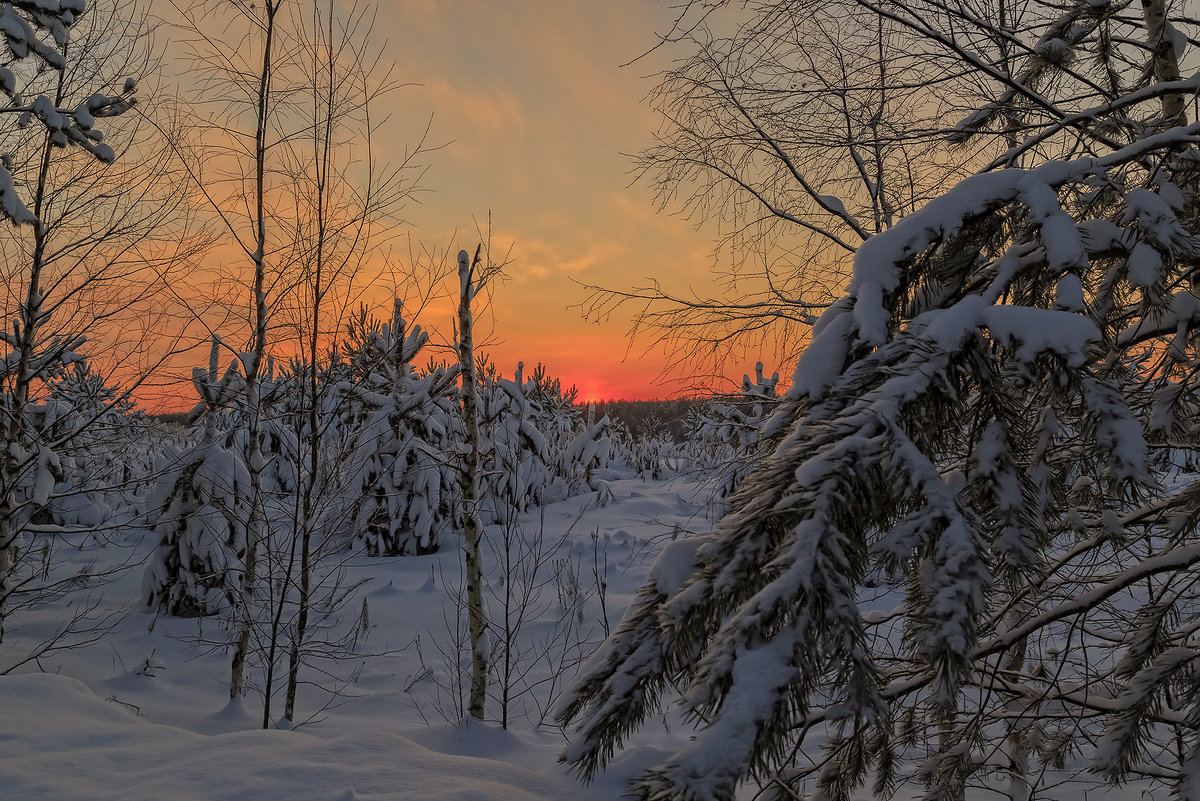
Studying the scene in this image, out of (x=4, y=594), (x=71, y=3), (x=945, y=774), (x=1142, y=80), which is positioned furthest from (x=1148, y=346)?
(x=4, y=594)

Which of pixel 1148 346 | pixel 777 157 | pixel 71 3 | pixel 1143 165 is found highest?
pixel 71 3

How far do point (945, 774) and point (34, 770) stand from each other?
3704mm

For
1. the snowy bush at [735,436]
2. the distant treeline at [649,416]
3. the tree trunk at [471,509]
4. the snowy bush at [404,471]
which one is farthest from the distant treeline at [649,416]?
the tree trunk at [471,509]

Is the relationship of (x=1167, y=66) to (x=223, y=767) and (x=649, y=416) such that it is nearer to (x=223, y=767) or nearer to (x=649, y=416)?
(x=223, y=767)

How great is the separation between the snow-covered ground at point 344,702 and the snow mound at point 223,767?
0.01 m

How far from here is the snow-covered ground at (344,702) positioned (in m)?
2.82

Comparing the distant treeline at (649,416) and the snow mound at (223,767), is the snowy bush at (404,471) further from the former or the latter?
the distant treeline at (649,416)

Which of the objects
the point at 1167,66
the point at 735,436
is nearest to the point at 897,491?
the point at 1167,66

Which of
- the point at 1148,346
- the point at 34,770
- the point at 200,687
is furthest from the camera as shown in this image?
the point at 200,687

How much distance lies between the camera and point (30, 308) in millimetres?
6027

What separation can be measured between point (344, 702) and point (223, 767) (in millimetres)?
4143

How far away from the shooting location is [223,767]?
2.83m

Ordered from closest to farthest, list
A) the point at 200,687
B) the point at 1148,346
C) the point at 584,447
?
A: the point at 1148,346 → the point at 200,687 → the point at 584,447

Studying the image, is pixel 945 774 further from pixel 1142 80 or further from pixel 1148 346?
pixel 1142 80
